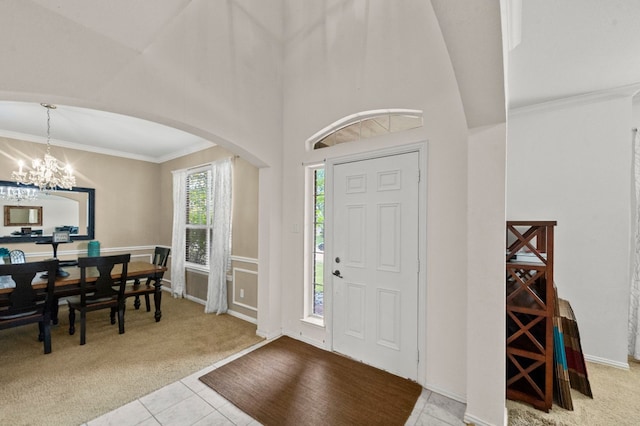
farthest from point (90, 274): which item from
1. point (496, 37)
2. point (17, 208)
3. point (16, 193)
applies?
point (496, 37)

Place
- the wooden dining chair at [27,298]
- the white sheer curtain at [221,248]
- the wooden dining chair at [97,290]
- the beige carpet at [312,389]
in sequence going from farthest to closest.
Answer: the white sheer curtain at [221,248]
the wooden dining chair at [97,290]
the wooden dining chair at [27,298]
the beige carpet at [312,389]

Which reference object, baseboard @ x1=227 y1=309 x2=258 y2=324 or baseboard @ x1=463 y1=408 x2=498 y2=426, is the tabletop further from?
baseboard @ x1=463 y1=408 x2=498 y2=426

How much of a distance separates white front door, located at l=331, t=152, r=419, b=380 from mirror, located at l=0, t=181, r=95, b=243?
4.82 meters

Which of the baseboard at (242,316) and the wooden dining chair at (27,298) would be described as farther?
the baseboard at (242,316)

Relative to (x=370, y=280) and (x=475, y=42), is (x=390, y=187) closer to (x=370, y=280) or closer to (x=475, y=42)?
(x=370, y=280)

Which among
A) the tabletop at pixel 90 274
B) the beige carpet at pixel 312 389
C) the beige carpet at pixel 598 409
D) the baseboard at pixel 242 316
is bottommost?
the baseboard at pixel 242 316

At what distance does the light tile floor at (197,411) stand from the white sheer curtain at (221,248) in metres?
1.81

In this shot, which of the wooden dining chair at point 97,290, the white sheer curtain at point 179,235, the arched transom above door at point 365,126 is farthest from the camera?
the white sheer curtain at point 179,235

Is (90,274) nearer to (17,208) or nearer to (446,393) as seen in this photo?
(17,208)

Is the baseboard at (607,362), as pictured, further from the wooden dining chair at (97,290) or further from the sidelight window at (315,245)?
the wooden dining chair at (97,290)

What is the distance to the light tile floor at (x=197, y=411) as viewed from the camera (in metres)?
1.85

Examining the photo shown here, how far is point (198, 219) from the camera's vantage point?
15.4 feet

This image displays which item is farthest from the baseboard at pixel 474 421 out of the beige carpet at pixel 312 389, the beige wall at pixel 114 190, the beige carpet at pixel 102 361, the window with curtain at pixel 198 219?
the beige wall at pixel 114 190

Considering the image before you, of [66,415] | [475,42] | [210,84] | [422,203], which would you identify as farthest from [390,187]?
[66,415]
